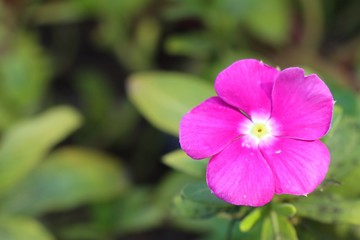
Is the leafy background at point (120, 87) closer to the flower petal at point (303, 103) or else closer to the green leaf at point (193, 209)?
the green leaf at point (193, 209)

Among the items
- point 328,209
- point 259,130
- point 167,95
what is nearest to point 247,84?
point 259,130

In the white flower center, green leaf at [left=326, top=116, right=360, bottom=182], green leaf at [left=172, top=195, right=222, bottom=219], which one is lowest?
green leaf at [left=172, top=195, right=222, bottom=219]

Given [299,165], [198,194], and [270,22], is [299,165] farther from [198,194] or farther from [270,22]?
[270,22]

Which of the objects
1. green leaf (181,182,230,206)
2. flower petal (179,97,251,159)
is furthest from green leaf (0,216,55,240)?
flower petal (179,97,251,159)

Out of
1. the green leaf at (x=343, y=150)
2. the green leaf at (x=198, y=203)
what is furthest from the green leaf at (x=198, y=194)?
the green leaf at (x=343, y=150)

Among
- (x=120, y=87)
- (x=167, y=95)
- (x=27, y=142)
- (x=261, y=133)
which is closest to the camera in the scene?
(x=261, y=133)

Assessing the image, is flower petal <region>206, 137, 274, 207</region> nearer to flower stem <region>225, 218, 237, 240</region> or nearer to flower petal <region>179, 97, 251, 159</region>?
flower petal <region>179, 97, 251, 159</region>

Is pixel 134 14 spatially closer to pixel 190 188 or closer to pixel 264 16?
pixel 264 16
